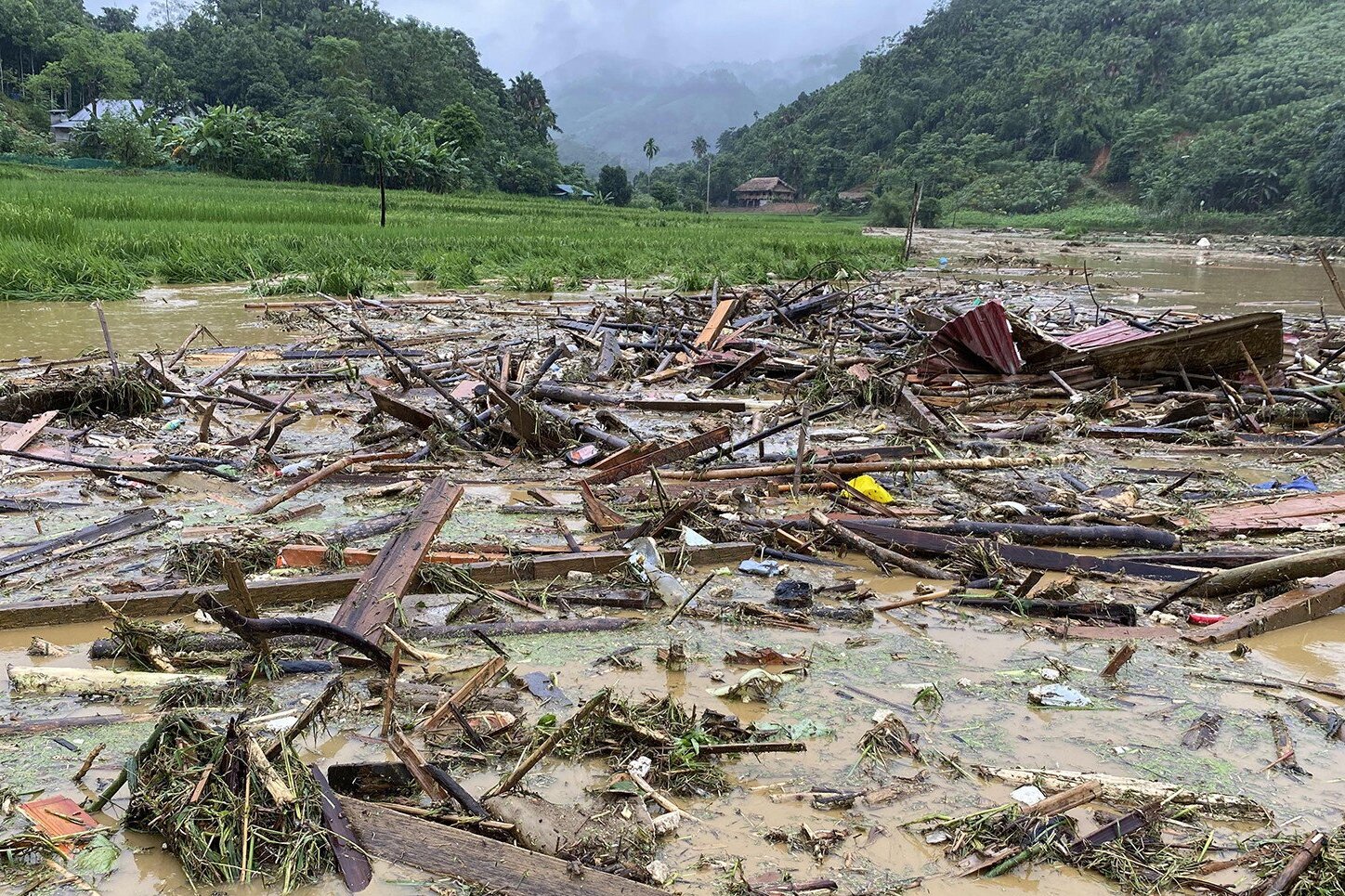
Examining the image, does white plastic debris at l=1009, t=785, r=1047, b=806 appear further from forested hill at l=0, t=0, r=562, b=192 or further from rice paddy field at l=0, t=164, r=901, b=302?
forested hill at l=0, t=0, r=562, b=192

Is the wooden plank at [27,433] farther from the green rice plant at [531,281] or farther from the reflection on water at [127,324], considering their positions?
the green rice plant at [531,281]

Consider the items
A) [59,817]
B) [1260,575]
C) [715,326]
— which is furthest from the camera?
[715,326]

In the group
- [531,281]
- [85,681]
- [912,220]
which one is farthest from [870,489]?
[912,220]

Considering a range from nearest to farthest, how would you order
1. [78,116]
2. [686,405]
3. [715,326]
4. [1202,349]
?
[686,405], [1202,349], [715,326], [78,116]

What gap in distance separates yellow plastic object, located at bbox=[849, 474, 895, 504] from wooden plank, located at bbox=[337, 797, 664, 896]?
3.65 meters

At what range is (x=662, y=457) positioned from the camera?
5.92 m

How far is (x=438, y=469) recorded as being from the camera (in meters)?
5.77

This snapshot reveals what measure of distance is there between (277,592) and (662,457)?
2.79 m

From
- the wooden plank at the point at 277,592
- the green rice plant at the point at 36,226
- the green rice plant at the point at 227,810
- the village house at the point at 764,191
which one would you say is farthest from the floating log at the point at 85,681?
the village house at the point at 764,191

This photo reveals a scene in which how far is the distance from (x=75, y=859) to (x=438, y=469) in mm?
3666

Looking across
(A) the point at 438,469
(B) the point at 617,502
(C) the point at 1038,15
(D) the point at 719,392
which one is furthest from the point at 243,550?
(C) the point at 1038,15

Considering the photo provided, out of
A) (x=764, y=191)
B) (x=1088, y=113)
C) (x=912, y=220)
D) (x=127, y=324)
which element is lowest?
(x=127, y=324)

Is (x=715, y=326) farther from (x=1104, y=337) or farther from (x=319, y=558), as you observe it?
(x=319, y=558)

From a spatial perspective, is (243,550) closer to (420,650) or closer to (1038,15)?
(420,650)
